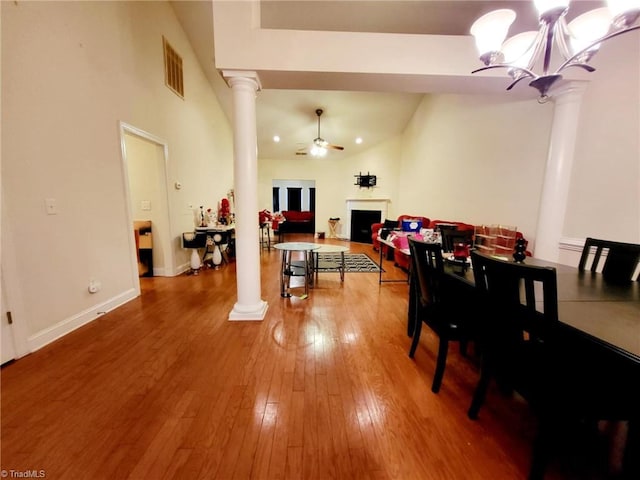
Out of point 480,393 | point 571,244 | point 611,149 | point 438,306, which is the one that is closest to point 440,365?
point 480,393

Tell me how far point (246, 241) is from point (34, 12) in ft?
7.65

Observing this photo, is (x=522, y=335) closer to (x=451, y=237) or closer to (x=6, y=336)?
(x=451, y=237)

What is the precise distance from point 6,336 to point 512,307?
3172mm

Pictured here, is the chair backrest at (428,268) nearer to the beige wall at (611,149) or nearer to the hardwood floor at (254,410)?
the hardwood floor at (254,410)

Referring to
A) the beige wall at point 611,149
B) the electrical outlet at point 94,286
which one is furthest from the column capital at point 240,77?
the beige wall at point 611,149

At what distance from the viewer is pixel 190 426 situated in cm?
130

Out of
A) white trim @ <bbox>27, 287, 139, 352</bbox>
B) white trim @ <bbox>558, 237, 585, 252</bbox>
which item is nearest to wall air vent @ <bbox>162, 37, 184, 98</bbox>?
white trim @ <bbox>27, 287, 139, 352</bbox>

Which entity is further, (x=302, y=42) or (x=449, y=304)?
(x=302, y=42)

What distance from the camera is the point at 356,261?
5.04 metres

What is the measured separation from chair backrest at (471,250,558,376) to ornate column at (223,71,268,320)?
1900 mm

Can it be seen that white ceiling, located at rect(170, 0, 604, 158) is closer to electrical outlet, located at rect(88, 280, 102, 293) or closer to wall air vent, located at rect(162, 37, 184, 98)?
wall air vent, located at rect(162, 37, 184, 98)

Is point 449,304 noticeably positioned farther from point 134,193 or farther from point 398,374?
point 134,193

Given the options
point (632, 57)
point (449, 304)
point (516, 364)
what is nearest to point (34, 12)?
point (449, 304)

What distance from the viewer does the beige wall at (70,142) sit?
1786 millimetres
